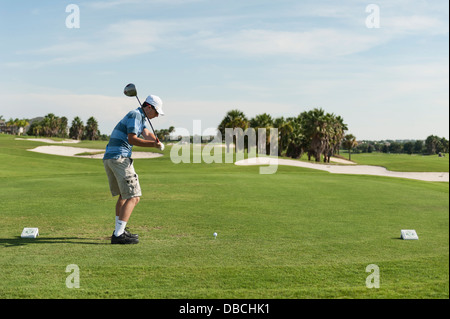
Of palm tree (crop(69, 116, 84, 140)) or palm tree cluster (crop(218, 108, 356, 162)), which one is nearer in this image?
palm tree cluster (crop(218, 108, 356, 162))

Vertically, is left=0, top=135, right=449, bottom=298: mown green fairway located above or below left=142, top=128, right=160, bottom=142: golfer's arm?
below

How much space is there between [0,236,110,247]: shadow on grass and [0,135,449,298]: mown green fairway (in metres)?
0.02

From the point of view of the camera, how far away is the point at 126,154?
7.70 metres

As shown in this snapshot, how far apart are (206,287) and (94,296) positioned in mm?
1319

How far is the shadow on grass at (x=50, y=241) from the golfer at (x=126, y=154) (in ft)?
1.39

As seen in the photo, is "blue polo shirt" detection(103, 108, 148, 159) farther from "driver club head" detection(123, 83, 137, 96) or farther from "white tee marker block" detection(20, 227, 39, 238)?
"white tee marker block" detection(20, 227, 39, 238)

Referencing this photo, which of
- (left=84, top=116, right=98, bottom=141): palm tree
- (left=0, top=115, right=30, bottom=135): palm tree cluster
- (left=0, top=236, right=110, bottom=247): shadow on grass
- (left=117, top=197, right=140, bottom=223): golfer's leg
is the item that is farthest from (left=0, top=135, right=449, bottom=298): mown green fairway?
(left=0, top=115, right=30, bottom=135): palm tree cluster

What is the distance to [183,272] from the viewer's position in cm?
578

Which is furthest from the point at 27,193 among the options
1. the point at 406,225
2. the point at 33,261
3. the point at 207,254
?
the point at 406,225

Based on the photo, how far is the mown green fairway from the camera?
5242 millimetres

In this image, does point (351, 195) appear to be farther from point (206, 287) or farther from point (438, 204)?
point (206, 287)

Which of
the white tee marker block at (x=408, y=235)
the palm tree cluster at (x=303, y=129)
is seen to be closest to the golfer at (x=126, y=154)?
the white tee marker block at (x=408, y=235)

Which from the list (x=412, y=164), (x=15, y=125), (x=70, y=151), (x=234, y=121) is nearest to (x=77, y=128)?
(x=15, y=125)

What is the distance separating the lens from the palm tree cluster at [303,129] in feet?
249
